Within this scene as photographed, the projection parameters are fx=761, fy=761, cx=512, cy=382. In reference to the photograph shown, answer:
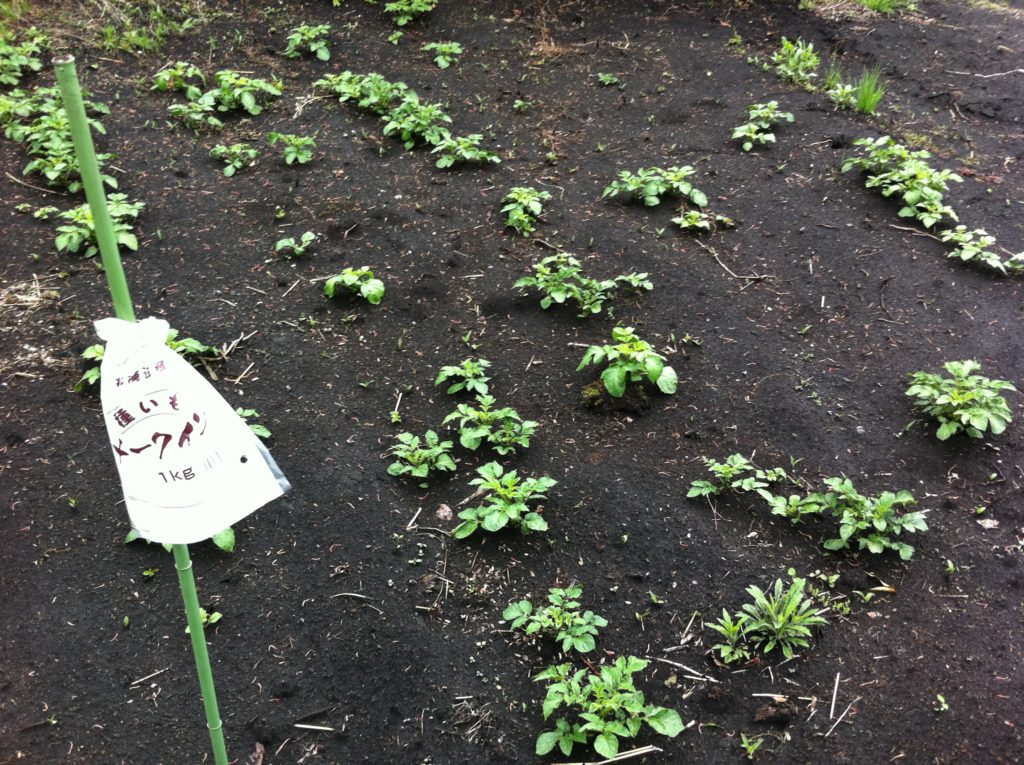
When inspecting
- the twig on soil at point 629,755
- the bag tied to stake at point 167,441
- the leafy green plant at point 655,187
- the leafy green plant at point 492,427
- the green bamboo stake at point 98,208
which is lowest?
the twig on soil at point 629,755

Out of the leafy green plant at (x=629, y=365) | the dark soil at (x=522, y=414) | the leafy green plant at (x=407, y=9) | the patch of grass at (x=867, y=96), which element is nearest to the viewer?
the dark soil at (x=522, y=414)

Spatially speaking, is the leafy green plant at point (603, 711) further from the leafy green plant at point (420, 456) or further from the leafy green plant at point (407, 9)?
the leafy green plant at point (407, 9)

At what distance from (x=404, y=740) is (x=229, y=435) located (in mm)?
1253

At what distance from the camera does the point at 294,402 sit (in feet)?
10.4

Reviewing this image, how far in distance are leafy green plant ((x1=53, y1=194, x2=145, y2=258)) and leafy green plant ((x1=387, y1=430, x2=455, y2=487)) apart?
6.31 feet

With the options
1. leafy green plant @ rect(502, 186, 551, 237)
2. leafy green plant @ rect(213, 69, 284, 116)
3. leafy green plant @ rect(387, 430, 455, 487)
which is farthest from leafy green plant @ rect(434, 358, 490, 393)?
leafy green plant @ rect(213, 69, 284, 116)

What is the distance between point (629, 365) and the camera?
10.2ft

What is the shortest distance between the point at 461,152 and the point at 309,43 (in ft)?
6.33

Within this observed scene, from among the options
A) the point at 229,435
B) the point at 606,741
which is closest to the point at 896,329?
the point at 606,741

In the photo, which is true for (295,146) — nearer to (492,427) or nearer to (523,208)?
(523,208)

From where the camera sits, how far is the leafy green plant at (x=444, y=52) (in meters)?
5.44

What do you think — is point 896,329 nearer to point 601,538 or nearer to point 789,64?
point 601,538

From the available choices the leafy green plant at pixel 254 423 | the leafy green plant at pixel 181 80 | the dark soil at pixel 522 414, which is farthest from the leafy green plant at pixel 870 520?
the leafy green plant at pixel 181 80

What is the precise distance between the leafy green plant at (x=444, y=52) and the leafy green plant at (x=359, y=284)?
97.6 inches
